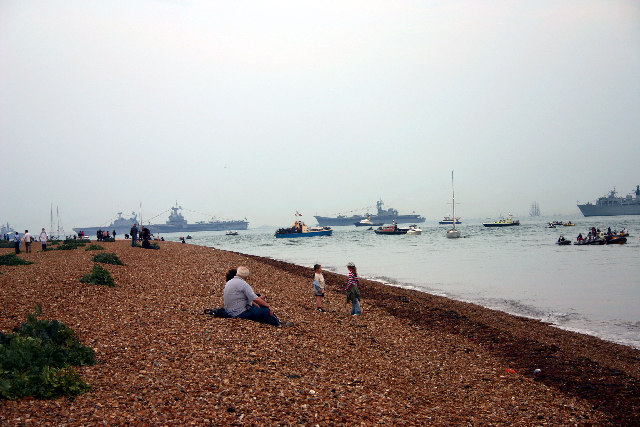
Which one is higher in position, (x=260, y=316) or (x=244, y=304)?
(x=244, y=304)

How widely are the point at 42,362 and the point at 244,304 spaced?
488cm

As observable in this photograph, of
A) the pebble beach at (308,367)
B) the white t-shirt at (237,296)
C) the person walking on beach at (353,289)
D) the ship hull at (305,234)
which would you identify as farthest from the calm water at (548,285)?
the ship hull at (305,234)

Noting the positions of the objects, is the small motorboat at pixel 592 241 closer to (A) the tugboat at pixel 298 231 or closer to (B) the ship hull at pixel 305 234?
(A) the tugboat at pixel 298 231

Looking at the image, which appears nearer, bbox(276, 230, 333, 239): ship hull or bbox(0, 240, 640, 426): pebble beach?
bbox(0, 240, 640, 426): pebble beach

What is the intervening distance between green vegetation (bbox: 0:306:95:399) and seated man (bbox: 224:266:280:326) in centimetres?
379

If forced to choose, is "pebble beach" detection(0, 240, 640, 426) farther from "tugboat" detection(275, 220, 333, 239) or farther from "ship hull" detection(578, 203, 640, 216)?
"ship hull" detection(578, 203, 640, 216)

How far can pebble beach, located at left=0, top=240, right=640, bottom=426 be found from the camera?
587 cm

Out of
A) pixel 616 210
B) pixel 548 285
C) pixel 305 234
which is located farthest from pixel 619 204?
pixel 548 285

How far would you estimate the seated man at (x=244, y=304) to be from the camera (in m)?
10.6

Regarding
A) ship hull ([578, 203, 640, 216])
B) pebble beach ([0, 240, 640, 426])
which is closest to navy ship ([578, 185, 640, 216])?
ship hull ([578, 203, 640, 216])

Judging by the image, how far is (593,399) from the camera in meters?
8.06

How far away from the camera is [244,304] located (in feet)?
35.4

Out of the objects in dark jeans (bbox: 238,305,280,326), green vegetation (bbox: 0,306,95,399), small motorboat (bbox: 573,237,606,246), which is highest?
green vegetation (bbox: 0,306,95,399)

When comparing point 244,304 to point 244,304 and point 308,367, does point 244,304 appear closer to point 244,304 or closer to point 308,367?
point 244,304
